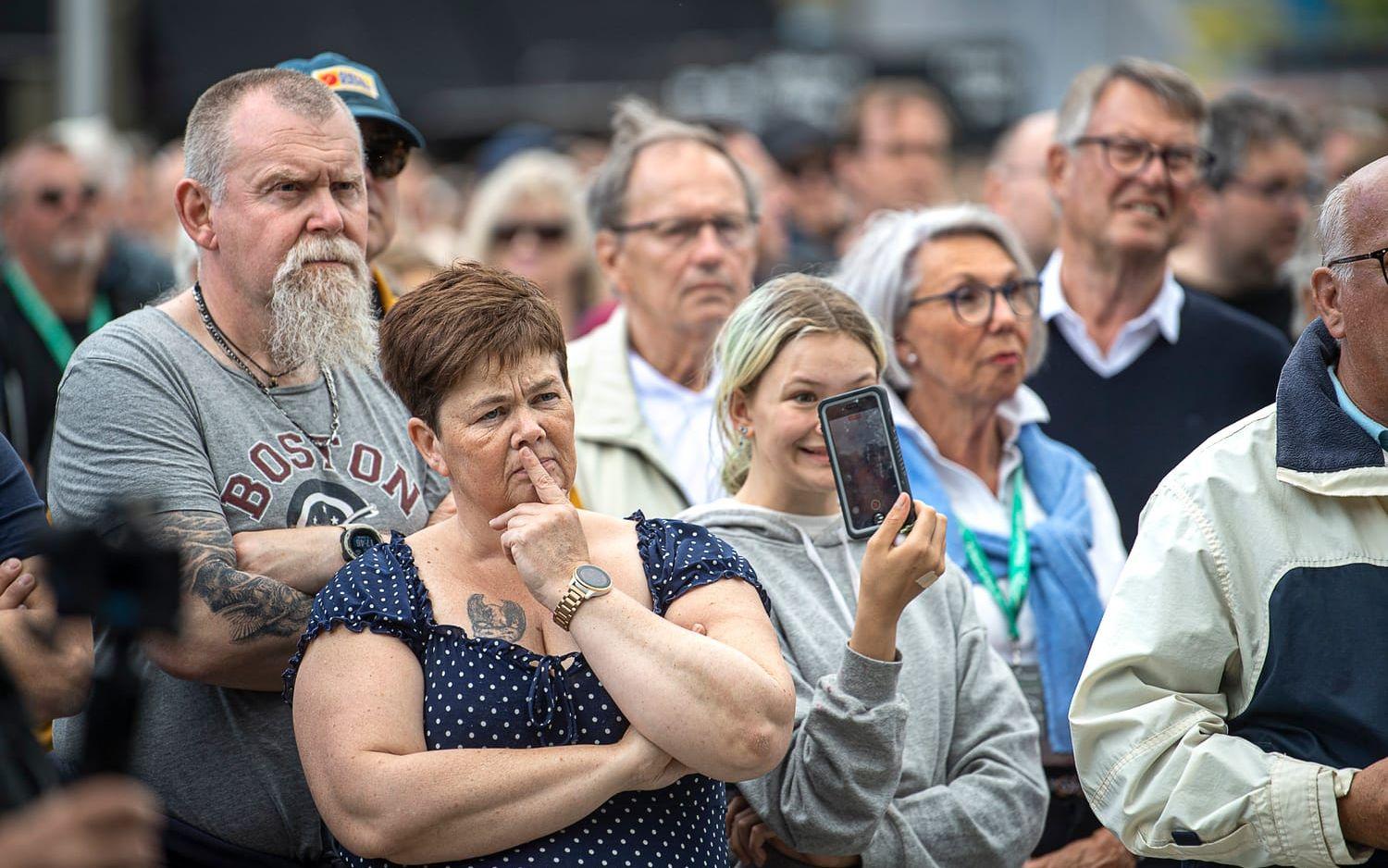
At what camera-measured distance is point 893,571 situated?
9.59 ft

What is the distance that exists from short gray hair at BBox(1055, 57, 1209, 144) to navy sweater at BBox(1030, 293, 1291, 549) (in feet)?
2.16

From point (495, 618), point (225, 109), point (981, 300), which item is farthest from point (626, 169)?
point (495, 618)

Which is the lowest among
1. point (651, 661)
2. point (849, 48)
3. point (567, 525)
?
point (651, 661)

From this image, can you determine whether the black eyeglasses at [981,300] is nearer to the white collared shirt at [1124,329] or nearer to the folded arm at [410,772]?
the white collared shirt at [1124,329]

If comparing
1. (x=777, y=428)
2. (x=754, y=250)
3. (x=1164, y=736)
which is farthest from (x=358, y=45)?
(x=1164, y=736)

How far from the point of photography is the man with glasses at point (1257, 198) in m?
5.76

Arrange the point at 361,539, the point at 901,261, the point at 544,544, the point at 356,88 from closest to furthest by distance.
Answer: the point at 544,544 < the point at 361,539 < the point at 356,88 < the point at 901,261

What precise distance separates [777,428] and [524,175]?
3855 millimetres

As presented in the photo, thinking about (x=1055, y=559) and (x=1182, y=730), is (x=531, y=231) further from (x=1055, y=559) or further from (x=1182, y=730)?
(x=1182, y=730)

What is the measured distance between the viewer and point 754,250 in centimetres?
502

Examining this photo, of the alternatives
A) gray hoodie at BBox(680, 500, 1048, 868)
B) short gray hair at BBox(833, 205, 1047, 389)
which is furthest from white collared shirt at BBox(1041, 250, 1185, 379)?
gray hoodie at BBox(680, 500, 1048, 868)

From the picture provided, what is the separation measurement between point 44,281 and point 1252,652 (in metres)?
5.26

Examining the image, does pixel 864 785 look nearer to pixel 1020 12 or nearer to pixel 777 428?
pixel 777 428

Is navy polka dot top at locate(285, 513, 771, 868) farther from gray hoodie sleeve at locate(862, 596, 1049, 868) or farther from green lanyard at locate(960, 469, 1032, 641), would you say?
green lanyard at locate(960, 469, 1032, 641)
